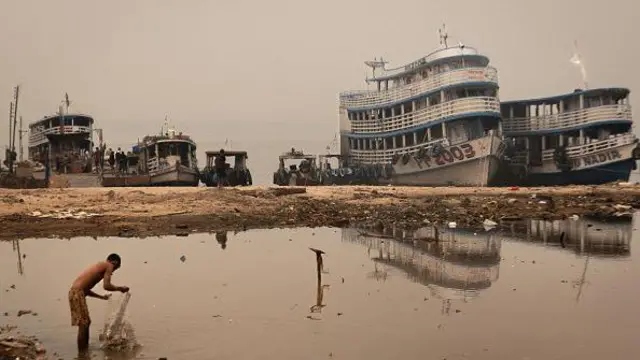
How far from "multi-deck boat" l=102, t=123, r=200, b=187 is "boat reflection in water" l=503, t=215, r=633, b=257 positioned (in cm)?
1821

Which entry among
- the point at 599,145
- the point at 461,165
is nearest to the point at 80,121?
the point at 461,165

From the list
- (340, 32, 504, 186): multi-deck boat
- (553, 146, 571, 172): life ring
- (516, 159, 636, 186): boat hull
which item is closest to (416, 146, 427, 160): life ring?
(340, 32, 504, 186): multi-deck boat

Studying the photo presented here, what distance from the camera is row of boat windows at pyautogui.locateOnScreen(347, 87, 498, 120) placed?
3419 centimetres

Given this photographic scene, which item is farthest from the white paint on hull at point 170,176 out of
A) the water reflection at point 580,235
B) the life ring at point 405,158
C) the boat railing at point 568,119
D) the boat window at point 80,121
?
the boat railing at point 568,119

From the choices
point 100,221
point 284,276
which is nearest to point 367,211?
point 100,221

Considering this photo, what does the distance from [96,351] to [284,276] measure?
174 inches

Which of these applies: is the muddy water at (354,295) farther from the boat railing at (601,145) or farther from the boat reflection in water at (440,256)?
the boat railing at (601,145)

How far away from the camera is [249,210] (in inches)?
701

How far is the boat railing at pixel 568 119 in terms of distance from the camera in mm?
32094

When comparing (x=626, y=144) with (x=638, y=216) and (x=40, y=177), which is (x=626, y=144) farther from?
(x=40, y=177)

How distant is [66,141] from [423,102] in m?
20.8

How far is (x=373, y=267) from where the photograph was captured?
11.1 meters

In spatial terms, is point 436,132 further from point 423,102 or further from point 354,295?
point 354,295

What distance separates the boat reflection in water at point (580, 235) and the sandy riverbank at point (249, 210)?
1.10 metres
